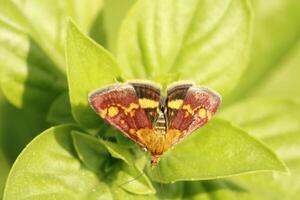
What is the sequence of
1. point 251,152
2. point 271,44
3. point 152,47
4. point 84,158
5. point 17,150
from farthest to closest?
point 271,44, point 17,150, point 152,47, point 84,158, point 251,152

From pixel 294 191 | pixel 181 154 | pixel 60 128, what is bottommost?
pixel 294 191

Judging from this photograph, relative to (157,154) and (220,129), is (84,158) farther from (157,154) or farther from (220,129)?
(220,129)

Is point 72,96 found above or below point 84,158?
above

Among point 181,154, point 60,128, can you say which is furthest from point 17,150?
point 181,154

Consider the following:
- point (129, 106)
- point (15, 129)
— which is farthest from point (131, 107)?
point (15, 129)

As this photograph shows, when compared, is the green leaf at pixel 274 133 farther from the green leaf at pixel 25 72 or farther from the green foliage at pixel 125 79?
the green leaf at pixel 25 72

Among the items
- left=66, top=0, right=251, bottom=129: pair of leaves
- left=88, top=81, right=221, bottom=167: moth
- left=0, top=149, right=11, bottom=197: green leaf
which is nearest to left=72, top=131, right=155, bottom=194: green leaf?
left=88, top=81, right=221, bottom=167: moth

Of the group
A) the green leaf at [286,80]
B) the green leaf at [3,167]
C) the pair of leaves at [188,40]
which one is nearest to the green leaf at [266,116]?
the pair of leaves at [188,40]
